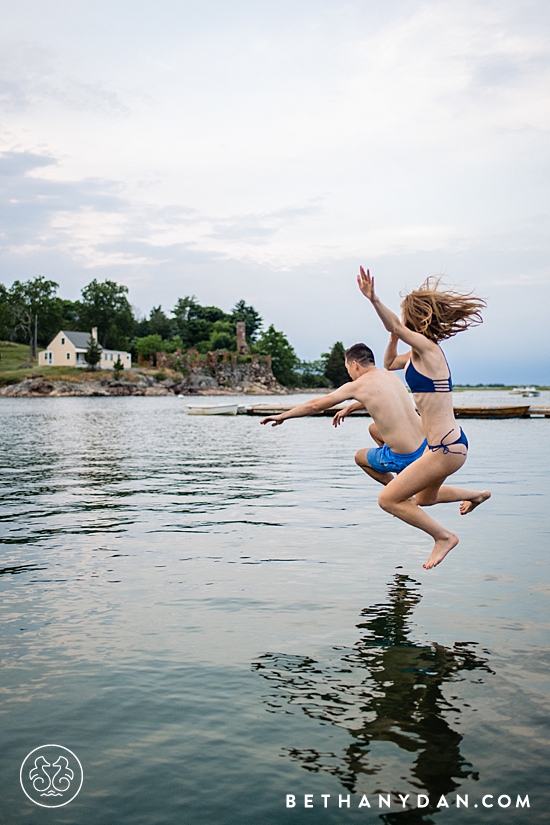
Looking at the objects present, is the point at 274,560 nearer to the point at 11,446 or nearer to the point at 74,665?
the point at 74,665

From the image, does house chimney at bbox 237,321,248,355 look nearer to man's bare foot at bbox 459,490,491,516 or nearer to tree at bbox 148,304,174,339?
tree at bbox 148,304,174,339

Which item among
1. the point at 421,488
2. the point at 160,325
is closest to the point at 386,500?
the point at 421,488

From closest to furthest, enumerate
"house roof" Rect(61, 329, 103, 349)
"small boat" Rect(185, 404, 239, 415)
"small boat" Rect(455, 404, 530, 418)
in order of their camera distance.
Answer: "small boat" Rect(455, 404, 530, 418) < "small boat" Rect(185, 404, 239, 415) < "house roof" Rect(61, 329, 103, 349)

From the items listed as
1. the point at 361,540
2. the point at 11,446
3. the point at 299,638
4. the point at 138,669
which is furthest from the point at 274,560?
the point at 11,446

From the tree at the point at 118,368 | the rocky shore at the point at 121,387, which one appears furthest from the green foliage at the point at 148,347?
the tree at the point at 118,368

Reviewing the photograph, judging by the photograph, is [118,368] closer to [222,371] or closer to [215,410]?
[222,371]

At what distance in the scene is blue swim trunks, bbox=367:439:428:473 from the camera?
317 inches

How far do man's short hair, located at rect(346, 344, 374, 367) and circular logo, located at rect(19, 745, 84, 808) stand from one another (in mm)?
5042

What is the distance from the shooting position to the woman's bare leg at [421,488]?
6719 millimetres

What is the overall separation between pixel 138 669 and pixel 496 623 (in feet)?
10.1

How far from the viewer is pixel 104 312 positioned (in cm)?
15175

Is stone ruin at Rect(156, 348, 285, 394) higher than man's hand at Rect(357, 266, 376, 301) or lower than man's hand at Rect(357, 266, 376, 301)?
higher

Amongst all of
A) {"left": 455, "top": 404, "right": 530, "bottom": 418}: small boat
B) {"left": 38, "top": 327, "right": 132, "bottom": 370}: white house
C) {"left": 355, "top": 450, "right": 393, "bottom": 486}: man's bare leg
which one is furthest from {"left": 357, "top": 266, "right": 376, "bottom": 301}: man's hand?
{"left": 38, "top": 327, "right": 132, "bottom": 370}: white house

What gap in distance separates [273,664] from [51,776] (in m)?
1.93
